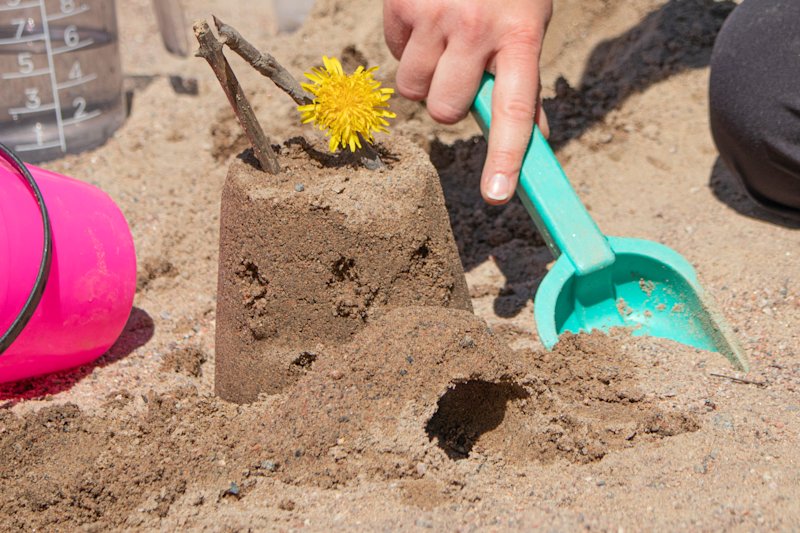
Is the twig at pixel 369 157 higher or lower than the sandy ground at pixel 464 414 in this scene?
higher

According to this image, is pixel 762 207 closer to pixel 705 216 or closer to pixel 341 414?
pixel 705 216

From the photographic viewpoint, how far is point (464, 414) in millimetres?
1607

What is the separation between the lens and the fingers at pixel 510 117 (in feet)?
5.90

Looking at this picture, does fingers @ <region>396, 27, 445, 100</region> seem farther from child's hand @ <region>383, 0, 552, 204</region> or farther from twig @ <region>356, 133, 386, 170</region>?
twig @ <region>356, 133, 386, 170</region>

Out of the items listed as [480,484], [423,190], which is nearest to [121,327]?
[423,190]

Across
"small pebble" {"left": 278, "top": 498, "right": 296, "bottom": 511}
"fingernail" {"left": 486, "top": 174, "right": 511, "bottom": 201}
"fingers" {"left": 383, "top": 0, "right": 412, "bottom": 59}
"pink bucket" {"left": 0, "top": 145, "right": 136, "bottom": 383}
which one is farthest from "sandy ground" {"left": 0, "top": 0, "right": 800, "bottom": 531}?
"fingers" {"left": 383, "top": 0, "right": 412, "bottom": 59}

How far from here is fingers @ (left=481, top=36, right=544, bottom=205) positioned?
1798mm

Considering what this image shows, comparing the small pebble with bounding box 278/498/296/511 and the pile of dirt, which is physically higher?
the pile of dirt

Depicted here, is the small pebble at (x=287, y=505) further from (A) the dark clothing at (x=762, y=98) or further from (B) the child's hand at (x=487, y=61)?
(A) the dark clothing at (x=762, y=98)

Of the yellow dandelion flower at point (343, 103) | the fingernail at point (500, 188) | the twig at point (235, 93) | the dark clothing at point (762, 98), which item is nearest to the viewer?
the twig at point (235, 93)

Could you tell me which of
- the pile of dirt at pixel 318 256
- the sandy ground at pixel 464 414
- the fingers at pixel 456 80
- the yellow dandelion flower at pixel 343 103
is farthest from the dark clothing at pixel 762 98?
the yellow dandelion flower at pixel 343 103

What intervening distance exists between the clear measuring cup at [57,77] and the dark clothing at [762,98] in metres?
2.10

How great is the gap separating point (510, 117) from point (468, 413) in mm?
652

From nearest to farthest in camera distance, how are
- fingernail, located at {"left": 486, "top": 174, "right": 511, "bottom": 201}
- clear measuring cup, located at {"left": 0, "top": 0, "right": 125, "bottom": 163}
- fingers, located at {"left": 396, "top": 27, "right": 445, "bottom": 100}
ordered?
fingernail, located at {"left": 486, "top": 174, "right": 511, "bottom": 201}, fingers, located at {"left": 396, "top": 27, "right": 445, "bottom": 100}, clear measuring cup, located at {"left": 0, "top": 0, "right": 125, "bottom": 163}
